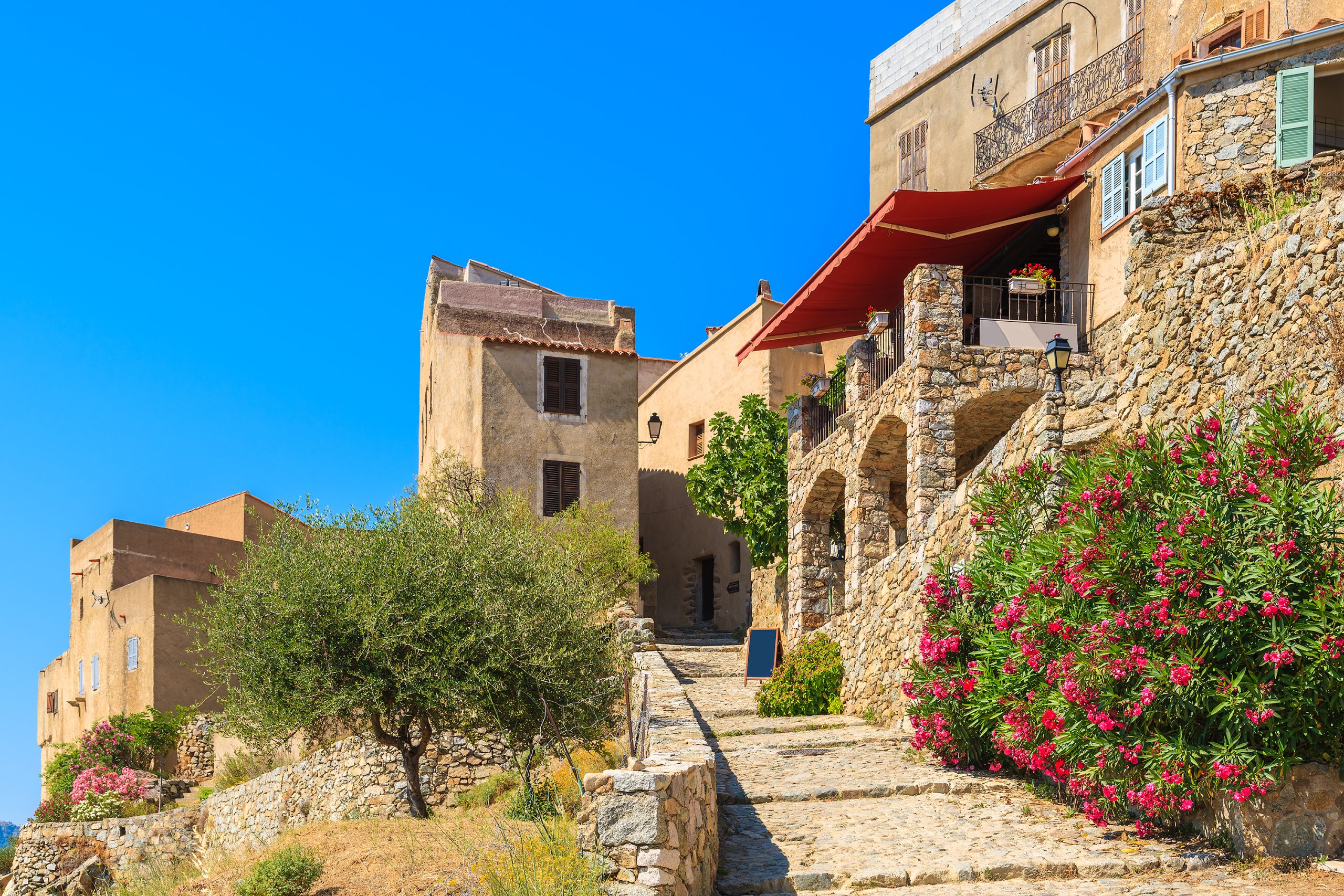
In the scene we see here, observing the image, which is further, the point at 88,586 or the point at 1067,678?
the point at 88,586

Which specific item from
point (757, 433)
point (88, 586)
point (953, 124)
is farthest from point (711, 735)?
point (88, 586)

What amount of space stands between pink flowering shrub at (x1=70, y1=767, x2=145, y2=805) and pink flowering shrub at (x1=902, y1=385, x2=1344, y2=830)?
20.6 metres

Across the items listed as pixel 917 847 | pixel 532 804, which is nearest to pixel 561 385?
pixel 532 804

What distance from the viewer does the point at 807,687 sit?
15.8 meters

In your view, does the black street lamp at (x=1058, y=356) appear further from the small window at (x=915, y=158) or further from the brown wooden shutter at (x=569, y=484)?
the brown wooden shutter at (x=569, y=484)

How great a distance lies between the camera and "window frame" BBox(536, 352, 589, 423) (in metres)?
27.3

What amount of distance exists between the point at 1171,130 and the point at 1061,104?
16.2 ft

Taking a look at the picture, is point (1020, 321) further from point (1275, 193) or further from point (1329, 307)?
point (1329, 307)

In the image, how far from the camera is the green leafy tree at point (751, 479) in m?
23.0

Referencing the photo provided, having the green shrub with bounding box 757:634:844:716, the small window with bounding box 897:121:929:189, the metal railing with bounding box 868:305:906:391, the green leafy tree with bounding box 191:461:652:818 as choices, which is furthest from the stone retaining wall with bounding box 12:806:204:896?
the small window with bounding box 897:121:929:189

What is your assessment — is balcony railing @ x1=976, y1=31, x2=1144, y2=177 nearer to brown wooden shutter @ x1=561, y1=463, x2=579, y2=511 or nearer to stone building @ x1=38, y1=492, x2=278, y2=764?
brown wooden shutter @ x1=561, y1=463, x2=579, y2=511

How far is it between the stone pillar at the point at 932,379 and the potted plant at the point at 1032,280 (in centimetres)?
108

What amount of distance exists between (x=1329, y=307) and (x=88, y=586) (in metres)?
31.1

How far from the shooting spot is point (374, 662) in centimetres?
1386
